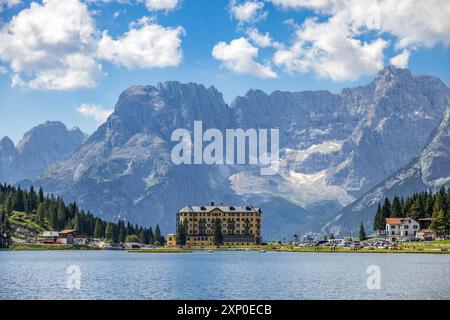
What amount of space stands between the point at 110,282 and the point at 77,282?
19.0ft

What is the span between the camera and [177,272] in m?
160

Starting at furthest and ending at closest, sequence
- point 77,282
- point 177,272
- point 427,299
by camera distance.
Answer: point 177,272
point 77,282
point 427,299
